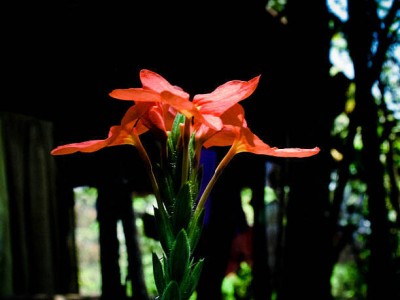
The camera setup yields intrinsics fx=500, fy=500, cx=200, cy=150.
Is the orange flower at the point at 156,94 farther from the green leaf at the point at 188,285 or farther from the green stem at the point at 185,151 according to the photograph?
the green leaf at the point at 188,285

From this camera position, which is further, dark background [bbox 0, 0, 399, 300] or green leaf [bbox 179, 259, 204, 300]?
dark background [bbox 0, 0, 399, 300]

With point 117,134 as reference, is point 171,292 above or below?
below

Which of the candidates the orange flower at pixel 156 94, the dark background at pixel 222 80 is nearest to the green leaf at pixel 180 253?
the orange flower at pixel 156 94

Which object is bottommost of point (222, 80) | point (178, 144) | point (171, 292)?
point (171, 292)

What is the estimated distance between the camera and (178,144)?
0.83 m

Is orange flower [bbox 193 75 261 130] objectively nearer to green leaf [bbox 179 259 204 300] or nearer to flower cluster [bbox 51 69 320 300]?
flower cluster [bbox 51 69 320 300]

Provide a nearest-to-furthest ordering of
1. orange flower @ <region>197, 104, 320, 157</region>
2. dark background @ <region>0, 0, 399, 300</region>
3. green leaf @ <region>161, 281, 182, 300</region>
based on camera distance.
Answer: green leaf @ <region>161, 281, 182, 300</region> < orange flower @ <region>197, 104, 320, 157</region> < dark background @ <region>0, 0, 399, 300</region>

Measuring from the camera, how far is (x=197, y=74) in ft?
8.31

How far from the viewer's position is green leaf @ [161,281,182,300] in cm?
73

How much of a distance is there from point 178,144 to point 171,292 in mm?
237

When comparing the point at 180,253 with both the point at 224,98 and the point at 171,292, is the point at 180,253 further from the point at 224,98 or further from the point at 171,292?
the point at 224,98

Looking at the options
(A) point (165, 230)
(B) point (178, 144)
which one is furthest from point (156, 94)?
(A) point (165, 230)

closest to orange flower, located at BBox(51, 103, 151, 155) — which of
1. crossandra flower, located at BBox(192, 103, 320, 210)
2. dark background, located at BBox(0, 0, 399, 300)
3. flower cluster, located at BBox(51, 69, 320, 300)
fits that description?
flower cluster, located at BBox(51, 69, 320, 300)

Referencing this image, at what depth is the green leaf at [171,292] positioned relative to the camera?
2.41ft
